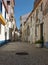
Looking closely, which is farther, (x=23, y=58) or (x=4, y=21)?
(x=4, y=21)

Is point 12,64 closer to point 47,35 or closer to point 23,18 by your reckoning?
point 47,35

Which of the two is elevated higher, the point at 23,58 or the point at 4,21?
the point at 4,21

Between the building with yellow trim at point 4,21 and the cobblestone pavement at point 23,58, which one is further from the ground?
the building with yellow trim at point 4,21

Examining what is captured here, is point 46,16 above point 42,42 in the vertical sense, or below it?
above

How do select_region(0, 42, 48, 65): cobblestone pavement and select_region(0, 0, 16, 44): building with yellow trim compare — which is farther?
select_region(0, 0, 16, 44): building with yellow trim

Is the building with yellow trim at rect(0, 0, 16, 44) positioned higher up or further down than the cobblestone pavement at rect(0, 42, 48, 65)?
higher up

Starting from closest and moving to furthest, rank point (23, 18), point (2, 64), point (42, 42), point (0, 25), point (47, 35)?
point (2, 64) → point (47, 35) → point (42, 42) → point (0, 25) → point (23, 18)

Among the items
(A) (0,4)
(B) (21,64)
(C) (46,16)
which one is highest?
(A) (0,4)

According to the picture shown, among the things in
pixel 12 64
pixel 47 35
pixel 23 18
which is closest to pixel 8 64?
pixel 12 64

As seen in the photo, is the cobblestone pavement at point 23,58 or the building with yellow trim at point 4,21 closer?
the cobblestone pavement at point 23,58

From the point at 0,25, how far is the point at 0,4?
3198 mm

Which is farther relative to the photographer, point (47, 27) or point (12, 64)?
point (47, 27)

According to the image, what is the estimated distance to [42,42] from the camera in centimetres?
2802

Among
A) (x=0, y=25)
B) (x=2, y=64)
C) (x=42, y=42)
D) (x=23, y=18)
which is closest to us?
(x=2, y=64)
